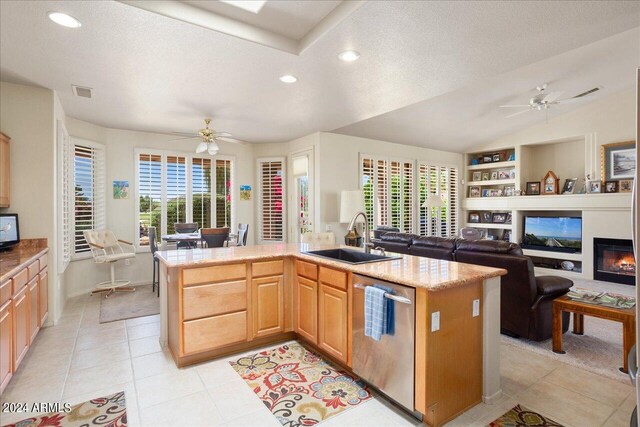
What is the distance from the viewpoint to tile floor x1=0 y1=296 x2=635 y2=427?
7.02ft

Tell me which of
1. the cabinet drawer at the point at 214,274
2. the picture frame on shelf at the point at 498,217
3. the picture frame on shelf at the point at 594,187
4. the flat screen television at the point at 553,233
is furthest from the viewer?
the picture frame on shelf at the point at 498,217

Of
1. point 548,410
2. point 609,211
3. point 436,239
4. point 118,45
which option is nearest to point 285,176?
point 436,239

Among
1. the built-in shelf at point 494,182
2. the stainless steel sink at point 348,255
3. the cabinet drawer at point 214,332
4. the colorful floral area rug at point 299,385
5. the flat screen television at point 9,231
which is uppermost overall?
the built-in shelf at point 494,182

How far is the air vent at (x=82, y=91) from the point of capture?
3760mm

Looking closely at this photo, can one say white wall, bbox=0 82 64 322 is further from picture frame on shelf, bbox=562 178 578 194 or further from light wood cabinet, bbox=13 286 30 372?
picture frame on shelf, bbox=562 178 578 194

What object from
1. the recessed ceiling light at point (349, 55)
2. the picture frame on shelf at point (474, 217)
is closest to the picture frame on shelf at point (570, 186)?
the picture frame on shelf at point (474, 217)

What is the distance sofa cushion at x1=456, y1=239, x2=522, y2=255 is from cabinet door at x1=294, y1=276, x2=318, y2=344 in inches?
73.7

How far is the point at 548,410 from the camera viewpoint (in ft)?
7.27

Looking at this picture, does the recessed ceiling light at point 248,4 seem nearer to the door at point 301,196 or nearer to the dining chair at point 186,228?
the door at point 301,196

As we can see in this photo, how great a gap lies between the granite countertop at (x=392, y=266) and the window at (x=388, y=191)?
3.71m

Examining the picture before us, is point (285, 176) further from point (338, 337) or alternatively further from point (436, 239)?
point (338, 337)

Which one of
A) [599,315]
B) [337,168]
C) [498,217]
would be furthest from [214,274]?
[498,217]

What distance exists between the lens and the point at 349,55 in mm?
3062

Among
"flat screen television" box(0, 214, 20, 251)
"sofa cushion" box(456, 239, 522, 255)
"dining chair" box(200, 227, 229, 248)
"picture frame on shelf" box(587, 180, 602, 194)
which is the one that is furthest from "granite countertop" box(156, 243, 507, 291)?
"picture frame on shelf" box(587, 180, 602, 194)
